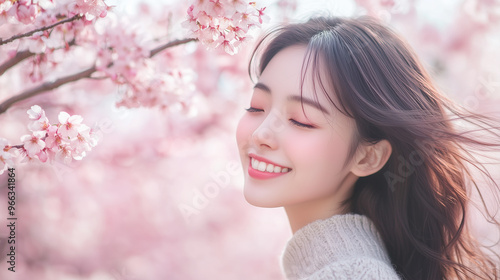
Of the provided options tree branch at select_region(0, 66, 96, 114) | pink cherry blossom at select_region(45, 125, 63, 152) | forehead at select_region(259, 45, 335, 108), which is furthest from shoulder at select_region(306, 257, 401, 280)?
tree branch at select_region(0, 66, 96, 114)

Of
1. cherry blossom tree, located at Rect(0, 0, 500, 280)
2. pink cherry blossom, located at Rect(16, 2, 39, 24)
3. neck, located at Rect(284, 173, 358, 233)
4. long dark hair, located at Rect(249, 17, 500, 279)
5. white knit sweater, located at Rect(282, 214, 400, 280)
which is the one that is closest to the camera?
pink cherry blossom, located at Rect(16, 2, 39, 24)

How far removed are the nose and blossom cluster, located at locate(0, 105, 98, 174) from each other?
0.46 meters

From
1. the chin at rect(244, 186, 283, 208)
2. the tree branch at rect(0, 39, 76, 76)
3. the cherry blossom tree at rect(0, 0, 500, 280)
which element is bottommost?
the cherry blossom tree at rect(0, 0, 500, 280)

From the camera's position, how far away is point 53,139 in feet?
3.64

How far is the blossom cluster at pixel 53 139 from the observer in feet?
3.58

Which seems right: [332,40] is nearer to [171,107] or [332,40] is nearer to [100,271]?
[171,107]

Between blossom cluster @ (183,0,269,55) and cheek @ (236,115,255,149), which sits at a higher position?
blossom cluster @ (183,0,269,55)

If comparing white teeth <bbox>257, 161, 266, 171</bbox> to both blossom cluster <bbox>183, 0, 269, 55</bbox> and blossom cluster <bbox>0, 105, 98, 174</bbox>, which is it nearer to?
blossom cluster <bbox>183, 0, 269, 55</bbox>

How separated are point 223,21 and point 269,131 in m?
0.33

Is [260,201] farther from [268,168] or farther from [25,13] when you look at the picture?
[25,13]

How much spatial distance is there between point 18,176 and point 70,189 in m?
0.58

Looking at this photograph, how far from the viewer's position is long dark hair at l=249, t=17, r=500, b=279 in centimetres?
136

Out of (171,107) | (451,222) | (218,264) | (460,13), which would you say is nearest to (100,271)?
(218,264)

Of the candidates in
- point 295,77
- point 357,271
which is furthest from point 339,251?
point 295,77
